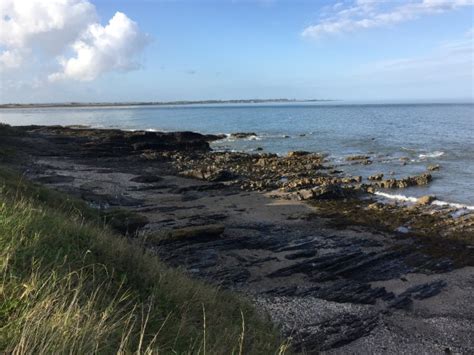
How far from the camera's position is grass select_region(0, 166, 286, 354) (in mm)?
3088

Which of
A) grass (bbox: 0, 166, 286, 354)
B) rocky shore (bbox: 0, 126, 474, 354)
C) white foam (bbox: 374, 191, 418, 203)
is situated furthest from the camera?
white foam (bbox: 374, 191, 418, 203)

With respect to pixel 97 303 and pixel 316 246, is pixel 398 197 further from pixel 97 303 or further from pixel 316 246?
pixel 97 303

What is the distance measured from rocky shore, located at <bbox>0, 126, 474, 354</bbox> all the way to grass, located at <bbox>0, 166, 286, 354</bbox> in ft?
9.01

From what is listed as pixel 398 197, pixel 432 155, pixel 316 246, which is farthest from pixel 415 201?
pixel 432 155

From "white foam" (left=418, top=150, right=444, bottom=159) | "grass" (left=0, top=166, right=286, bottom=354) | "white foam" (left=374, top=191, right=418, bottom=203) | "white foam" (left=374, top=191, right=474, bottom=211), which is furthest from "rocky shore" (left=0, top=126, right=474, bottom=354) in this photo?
"white foam" (left=418, top=150, right=444, bottom=159)

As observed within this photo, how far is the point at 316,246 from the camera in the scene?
13562mm

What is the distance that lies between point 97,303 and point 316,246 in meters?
10.2

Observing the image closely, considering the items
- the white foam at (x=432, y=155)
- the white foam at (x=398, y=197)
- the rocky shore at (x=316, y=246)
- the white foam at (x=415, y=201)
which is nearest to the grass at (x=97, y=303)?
the rocky shore at (x=316, y=246)

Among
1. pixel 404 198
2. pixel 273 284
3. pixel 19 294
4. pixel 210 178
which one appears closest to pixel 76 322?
pixel 19 294

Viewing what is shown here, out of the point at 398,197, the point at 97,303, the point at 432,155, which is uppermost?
the point at 97,303

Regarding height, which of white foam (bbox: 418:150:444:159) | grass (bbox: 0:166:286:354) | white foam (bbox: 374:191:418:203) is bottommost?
white foam (bbox: 374:191:418:203)

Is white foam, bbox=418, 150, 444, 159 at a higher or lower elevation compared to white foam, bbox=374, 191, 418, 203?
higher

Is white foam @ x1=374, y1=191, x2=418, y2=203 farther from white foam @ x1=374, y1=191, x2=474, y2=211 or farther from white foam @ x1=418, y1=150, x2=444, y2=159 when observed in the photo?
white foam @ x1=418, y1=150, x2=444, y2=159

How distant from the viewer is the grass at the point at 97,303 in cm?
309
